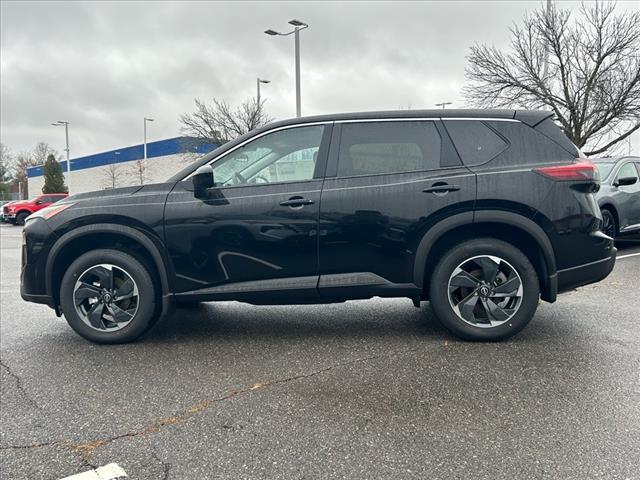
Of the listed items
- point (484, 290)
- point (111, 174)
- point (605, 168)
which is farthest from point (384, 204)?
point (111, 174)

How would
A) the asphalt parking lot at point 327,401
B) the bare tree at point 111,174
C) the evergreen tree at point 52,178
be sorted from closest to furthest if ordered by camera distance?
the asphalt parking lot at point 327,401
the bare tree at point 111,174
the evergreen tree at point 52,178

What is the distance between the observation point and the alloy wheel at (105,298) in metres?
4.06

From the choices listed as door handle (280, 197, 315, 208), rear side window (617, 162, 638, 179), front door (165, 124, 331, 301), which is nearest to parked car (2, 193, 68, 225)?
front door (165, 124, 331, 301)

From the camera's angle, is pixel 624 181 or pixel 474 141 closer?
pixel 474 141

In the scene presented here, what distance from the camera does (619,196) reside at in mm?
8625

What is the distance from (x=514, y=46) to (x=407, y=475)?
20.5 m

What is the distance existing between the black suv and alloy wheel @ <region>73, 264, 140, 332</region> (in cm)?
1

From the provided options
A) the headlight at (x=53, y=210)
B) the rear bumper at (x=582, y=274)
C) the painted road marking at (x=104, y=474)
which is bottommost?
the painted road marking at (x=104, y=474)

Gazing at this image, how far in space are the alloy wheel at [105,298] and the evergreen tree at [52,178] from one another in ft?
182

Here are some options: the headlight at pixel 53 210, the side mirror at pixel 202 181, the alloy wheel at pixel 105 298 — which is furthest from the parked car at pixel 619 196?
the headlight at pixel 53 210

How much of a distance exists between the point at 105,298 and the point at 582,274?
3825 mm

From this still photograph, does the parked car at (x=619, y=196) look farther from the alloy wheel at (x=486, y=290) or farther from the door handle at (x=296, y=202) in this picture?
the door handle at (x=296, y=202)

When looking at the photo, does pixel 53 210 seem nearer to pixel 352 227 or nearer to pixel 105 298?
pixel 105 298

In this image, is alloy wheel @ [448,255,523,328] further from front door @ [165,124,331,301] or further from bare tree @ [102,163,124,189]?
bare tree @ [102,163,124,189]
